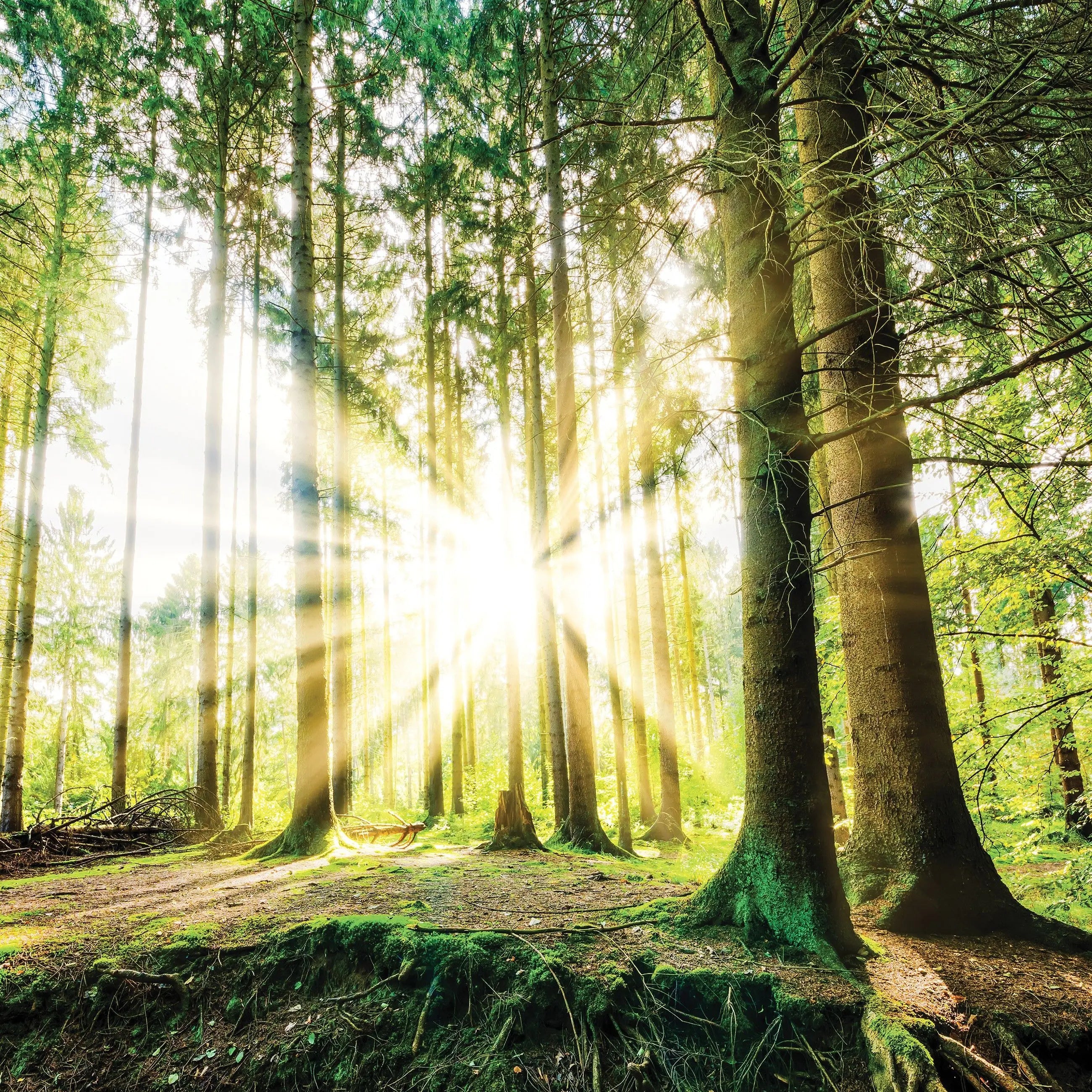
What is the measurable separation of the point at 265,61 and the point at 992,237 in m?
11.9

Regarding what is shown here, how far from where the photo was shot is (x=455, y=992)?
3250 millimetres

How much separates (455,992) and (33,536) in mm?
12345

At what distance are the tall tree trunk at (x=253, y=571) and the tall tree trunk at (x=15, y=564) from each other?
4.03m

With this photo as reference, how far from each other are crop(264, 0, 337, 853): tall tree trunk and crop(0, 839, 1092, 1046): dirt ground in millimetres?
761

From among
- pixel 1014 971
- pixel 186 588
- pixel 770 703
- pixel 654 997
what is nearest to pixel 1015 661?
pixel 1014 971

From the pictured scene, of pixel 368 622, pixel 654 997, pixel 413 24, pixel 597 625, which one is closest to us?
pixel 654 997

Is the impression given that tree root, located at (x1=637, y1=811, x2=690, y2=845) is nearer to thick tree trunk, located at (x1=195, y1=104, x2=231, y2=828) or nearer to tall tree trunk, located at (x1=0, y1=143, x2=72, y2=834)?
thick tree trunk, located at (x1=195, y1=104, x2=231, y2=828)

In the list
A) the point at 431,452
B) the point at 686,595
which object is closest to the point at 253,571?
the point at 431,452

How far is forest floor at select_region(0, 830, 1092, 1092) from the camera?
8.73 ft

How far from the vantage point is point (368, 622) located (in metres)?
21.8

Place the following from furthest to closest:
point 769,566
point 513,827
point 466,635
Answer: point 466,635 → point 513,827 → point 769,566

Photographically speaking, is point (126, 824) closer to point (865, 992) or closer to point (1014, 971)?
point (865, 992)

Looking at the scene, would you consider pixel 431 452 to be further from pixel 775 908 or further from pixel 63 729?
pixel 63 729

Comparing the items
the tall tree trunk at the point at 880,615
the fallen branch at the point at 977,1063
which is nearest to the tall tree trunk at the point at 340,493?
the tall tree trunk at the point at 880,615
